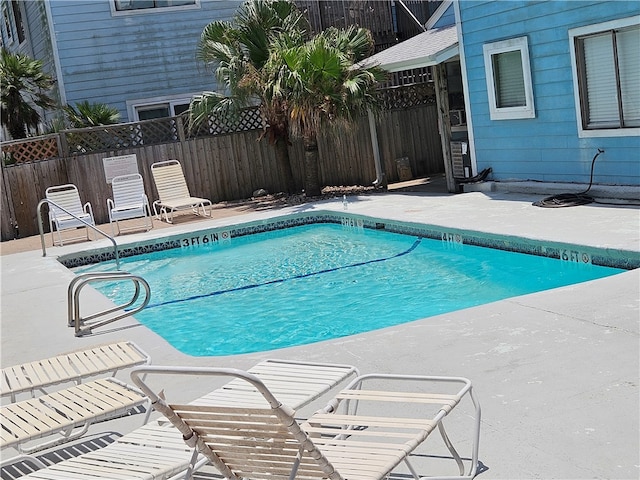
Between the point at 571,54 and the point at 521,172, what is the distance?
7.03ft

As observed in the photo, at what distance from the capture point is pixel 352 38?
1555 centimetres

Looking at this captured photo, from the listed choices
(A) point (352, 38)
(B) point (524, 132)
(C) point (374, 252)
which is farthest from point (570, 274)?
(A) point (352, 38)

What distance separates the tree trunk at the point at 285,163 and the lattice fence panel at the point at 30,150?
162 inches

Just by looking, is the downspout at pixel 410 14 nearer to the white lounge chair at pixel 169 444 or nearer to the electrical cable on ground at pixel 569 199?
the electrical cable on ground at pixel 569 199

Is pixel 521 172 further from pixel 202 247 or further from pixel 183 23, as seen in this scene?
pixel 183 23

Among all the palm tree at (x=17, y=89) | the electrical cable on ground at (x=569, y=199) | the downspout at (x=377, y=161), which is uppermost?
the palm tree at (x=17, y=89)

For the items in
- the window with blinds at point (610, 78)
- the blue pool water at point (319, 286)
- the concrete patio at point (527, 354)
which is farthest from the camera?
the window with blinds at point (610, 78)

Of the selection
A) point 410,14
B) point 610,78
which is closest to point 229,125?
point 410,14

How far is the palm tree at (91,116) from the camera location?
17109mm

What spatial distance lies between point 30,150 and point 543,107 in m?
9.21

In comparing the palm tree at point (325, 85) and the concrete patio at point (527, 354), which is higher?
the palm tree at point (325, 85)

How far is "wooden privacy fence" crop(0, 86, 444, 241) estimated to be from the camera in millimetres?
15570

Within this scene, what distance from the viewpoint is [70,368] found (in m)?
4.94

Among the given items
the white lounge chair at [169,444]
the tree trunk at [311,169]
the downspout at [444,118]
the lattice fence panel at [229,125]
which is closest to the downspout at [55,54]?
the lattice fence panel at [229,125]
